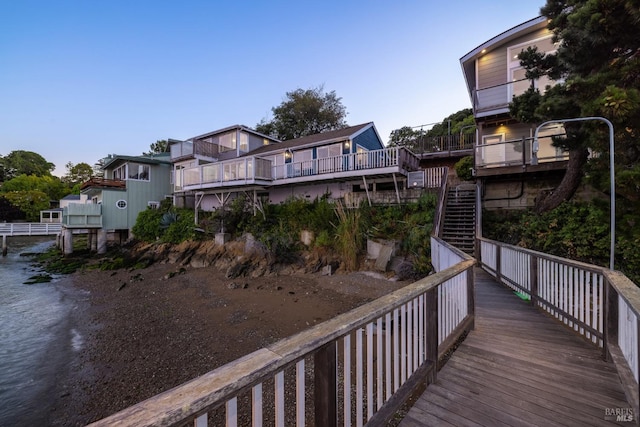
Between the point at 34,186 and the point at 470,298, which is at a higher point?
the point at 34,186

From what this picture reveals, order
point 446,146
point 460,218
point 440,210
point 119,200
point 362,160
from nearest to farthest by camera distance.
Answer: point 440,210, point 460,218, point 362,160, point 446,146, point 119,200

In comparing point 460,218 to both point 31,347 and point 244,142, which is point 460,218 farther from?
point 244,142

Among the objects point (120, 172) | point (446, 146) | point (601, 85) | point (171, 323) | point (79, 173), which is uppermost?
point (79, 173)

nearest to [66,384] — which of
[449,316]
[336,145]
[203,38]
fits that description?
[449,316]

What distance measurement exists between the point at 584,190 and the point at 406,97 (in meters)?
17.2

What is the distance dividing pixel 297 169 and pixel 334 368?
45.4 feet

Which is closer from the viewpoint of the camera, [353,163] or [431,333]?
[431,333]

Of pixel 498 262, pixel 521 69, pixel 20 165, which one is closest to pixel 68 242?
pixel 498 262

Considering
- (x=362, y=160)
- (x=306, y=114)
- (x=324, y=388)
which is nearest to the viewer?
(x=324, y=388)

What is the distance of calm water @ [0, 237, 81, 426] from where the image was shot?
5.00 meters

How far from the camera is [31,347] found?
723 cm

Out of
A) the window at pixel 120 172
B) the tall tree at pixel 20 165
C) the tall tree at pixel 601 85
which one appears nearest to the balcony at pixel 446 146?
the tall tree at pixel 601 85

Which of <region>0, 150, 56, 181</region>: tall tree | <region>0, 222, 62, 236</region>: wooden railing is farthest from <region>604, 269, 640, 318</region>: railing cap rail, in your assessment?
<region>0, 150, 56, 181</region>: tall tree

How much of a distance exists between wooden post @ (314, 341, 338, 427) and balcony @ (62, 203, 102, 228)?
2438cm
